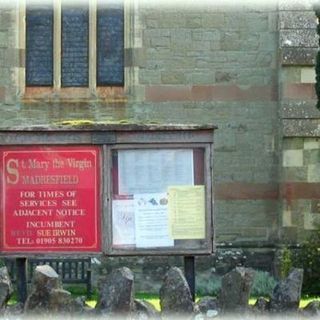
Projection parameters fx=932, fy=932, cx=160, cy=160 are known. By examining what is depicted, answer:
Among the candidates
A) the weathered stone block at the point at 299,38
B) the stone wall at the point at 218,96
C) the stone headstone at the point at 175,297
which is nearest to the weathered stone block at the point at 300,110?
the stone wall at the point at 218,96

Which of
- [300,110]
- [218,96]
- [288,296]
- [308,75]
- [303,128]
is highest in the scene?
[308,75]

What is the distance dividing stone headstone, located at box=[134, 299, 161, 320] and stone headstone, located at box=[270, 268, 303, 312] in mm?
828

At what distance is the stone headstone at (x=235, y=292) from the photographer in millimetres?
6434

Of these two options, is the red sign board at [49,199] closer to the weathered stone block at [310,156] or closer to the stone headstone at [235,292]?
the stone headstone at [235,292]

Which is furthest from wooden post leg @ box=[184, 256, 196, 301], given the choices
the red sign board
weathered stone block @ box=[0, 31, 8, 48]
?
weathered stone block @ box=[0, 31, 8, 48]

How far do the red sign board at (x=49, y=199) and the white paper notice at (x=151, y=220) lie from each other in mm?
347

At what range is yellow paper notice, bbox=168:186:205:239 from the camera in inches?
305

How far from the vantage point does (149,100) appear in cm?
1462

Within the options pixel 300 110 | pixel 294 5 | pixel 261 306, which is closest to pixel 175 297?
pixel 261 306

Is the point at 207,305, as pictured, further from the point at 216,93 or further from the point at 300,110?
the point at 216,93

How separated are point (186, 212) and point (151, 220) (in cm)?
30

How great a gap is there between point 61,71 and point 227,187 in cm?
324

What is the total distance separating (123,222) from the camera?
7742 millimetres

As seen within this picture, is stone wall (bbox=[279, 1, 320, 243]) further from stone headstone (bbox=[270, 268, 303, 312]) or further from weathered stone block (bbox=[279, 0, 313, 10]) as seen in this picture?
stone headstone (bbox=[270, 268, 303, 312])
